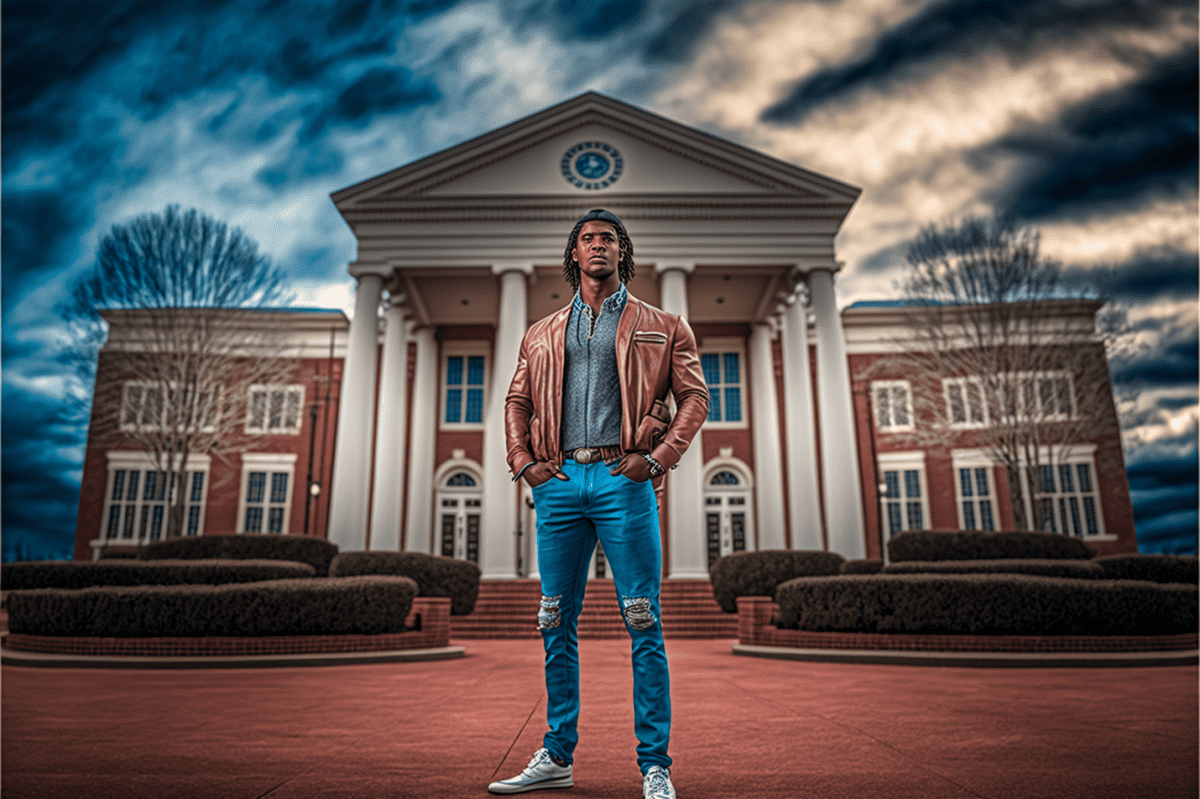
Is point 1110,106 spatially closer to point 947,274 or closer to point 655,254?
point 947,274

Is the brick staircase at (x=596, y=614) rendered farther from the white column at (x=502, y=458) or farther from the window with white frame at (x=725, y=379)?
the window with white frame at (x=725, y=379)

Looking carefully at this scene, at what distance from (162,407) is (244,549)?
26.0 ft

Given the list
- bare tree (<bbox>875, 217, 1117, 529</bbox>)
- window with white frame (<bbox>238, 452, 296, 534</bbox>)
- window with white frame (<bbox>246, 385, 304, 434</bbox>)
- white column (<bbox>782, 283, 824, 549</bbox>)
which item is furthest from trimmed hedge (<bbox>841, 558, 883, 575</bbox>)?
window with white frame (<bbox>246, 385, 304, 434</bbox>)

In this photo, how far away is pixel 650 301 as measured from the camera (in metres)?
25.9

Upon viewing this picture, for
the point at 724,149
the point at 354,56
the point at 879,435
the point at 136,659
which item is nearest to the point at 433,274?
the point at 724,149

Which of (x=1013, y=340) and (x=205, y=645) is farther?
(x=1013, y=340)

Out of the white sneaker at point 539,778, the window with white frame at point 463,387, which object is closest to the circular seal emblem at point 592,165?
the window with white frame at point 463,387

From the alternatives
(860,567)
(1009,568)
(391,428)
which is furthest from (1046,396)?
(391,428)

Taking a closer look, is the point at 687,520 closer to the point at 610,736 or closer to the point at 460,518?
the point at 460,518

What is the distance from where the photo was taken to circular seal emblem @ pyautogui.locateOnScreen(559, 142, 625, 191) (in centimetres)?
2411

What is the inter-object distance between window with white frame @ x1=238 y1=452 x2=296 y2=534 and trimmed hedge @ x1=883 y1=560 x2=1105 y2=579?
2416cm

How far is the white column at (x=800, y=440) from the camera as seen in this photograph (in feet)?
72.7

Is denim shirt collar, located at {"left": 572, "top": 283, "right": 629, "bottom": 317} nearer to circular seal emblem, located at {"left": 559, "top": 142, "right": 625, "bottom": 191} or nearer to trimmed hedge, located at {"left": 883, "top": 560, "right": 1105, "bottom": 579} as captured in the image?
trimmed hedge, located at {"left": 883, "top": 560, "right": 1105, "bottom": 579}

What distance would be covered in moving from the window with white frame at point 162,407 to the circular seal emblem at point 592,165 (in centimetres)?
1336
